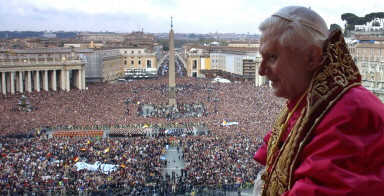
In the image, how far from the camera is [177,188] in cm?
2156

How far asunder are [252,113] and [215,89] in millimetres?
21639

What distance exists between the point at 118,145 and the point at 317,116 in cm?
2802

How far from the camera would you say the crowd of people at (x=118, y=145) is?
22.3 m

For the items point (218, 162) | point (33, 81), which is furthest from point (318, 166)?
point (33, 81)

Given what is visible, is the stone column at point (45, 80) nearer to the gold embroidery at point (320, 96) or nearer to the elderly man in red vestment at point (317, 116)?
the elderly man in red vestment at point (317, 116)

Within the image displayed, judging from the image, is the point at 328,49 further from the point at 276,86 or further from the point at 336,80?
the point at 276,86

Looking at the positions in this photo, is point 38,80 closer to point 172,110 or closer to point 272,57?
point 172,110

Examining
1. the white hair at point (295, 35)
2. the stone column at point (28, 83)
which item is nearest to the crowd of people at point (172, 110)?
the stone column at point (28, 83)

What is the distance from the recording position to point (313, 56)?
2.16 meters

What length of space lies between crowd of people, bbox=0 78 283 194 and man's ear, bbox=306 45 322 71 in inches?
770

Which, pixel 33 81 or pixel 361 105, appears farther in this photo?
pixel 33 81

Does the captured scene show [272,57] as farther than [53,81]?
No

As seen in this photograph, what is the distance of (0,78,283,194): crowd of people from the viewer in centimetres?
2228

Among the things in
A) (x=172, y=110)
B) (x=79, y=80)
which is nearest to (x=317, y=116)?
(x=172, y=110)
